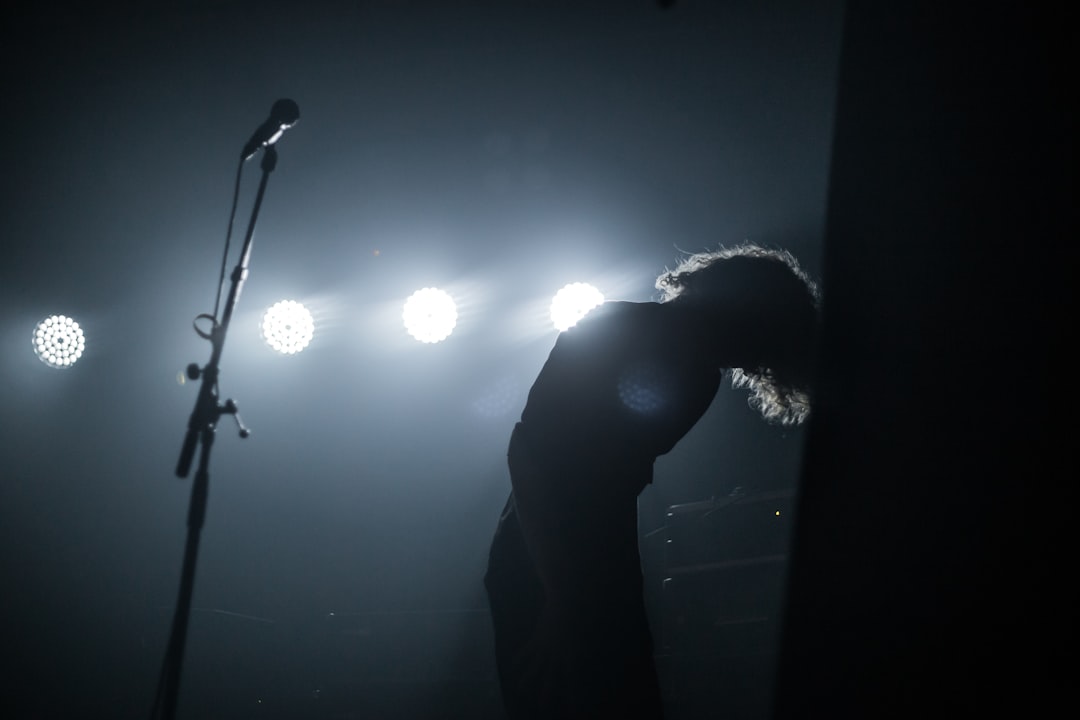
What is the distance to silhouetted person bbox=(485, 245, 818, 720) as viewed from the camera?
3.92ft

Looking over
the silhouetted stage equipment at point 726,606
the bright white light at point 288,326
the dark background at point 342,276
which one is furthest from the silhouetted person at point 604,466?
the bright white light at point 288,326

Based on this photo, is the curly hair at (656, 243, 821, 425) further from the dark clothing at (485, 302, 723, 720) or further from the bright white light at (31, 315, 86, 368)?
the bright white light at (31, 315, 86, 368)

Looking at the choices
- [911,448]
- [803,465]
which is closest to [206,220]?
[803,465]

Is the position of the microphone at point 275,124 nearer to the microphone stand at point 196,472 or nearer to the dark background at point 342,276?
the microphone stand at point 196,472

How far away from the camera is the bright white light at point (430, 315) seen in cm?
516

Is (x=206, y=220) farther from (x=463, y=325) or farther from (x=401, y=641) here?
(x=401, y=641)

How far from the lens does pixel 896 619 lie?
70.4 inches

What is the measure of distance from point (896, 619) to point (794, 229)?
3129mm

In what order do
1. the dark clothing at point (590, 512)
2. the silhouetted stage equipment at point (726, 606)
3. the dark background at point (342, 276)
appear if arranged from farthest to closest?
the dark background at point (342, 276) < the silhouetted stage equipment at point (726, 606) < the dark clothing at point (590, 512)

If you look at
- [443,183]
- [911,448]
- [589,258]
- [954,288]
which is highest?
[443,183]

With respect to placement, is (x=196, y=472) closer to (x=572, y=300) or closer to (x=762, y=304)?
(x=762, y=304)

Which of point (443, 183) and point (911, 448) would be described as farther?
point (443, 183)

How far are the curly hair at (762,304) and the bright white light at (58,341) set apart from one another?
207 inches

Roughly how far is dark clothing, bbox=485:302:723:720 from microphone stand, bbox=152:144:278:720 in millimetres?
627
